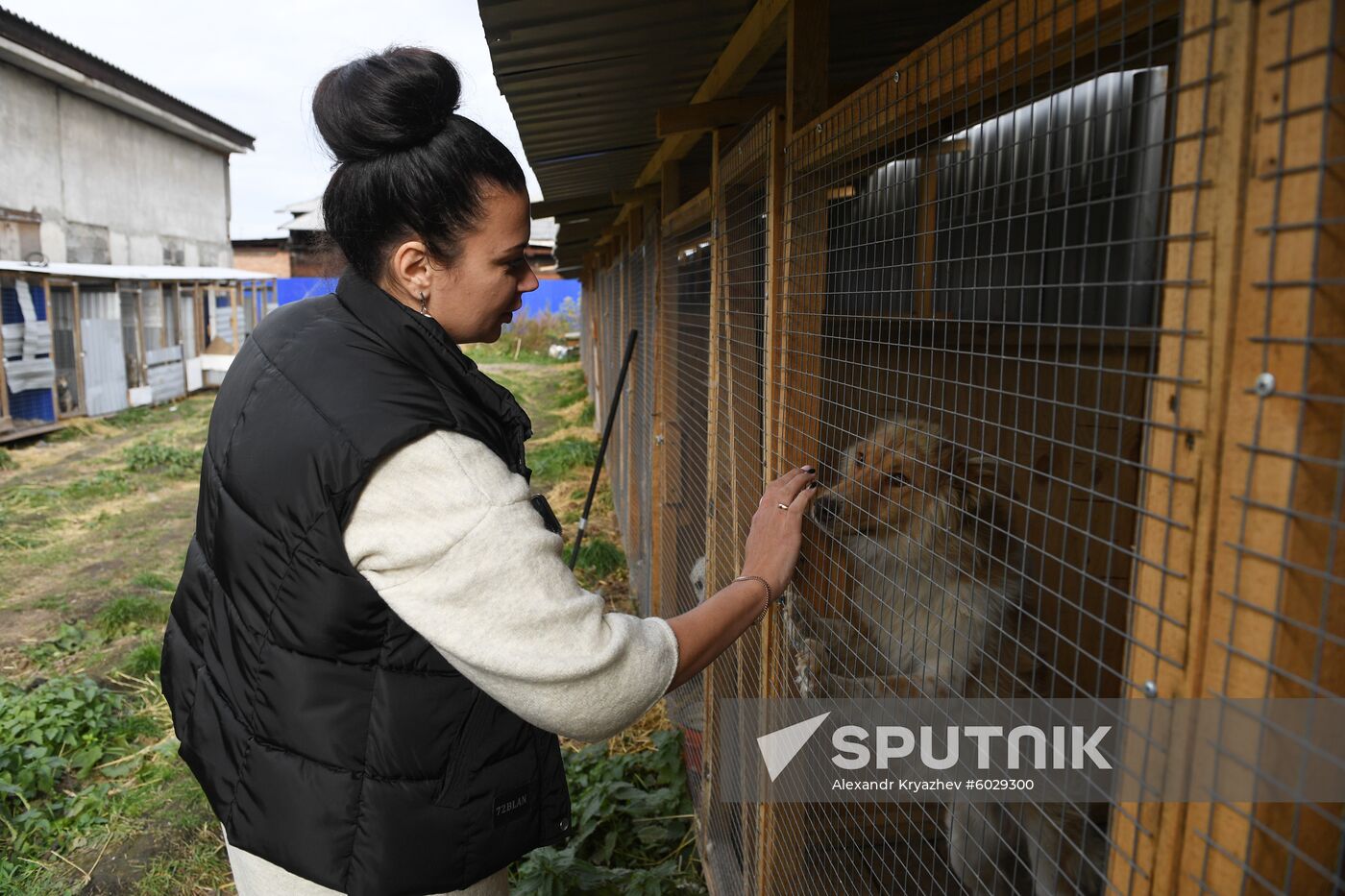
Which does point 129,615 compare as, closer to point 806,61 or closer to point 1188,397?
point 806,61

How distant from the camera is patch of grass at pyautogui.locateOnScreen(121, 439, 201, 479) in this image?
42.4 ft

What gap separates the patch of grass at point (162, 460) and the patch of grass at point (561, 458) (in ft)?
16.2

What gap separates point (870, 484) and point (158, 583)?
7697 mm

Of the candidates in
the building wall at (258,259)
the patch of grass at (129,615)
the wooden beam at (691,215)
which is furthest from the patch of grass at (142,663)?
the building wall at (258,259)

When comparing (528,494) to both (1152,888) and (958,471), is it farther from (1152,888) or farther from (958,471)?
(958,471)

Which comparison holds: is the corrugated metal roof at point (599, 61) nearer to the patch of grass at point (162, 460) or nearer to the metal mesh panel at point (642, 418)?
the metal mesh panel at point (642, 418)

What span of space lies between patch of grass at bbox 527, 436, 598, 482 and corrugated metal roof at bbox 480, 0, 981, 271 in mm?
6923

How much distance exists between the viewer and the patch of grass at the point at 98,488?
11.3 metres

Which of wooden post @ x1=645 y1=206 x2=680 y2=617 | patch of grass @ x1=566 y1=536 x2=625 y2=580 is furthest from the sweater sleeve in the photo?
patch of grass @ x1=566 y1=536 x2=625 y2=580

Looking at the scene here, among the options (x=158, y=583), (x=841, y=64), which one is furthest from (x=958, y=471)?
(x=158, y=583)

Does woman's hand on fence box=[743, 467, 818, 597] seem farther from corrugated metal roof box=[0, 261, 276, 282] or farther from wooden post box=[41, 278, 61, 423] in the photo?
wooden post box=[41, 278, 61, 423]

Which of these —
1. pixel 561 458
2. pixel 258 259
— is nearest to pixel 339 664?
pixel 561 458

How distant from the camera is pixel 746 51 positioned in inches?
117

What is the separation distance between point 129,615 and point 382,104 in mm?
6941
